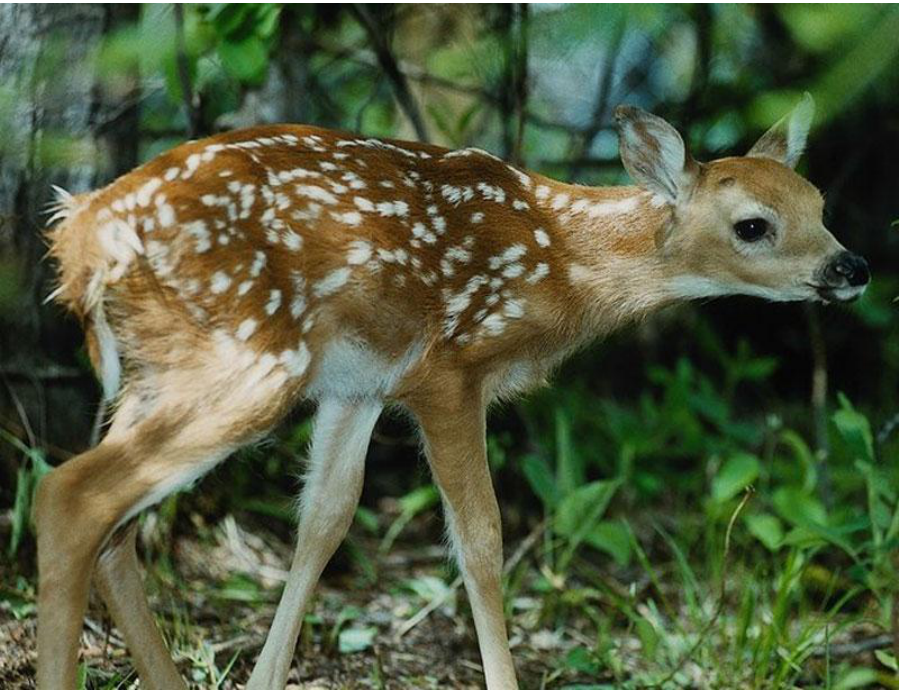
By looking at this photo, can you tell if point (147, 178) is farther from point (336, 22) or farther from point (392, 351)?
point (336, 22)

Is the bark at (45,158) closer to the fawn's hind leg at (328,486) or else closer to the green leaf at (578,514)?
the fawn's hind leg at (328,486)

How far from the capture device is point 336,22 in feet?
21.0

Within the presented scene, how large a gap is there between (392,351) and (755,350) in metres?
4.81

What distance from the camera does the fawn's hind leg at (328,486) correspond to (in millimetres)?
4184

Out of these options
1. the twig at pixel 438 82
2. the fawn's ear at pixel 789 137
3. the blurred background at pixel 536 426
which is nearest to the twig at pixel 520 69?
the blurred background at pixel 536 426

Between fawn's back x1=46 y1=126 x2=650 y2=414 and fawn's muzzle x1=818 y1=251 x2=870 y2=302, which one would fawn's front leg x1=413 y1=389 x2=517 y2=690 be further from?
fawn's muzzle x1=818 y1=251 x2=870 y2=302

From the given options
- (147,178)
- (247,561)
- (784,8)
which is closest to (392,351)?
(147,178)

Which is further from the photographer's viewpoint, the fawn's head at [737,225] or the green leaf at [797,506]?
the green leaf at [797,506]

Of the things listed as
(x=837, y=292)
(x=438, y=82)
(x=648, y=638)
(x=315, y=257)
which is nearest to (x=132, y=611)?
(x=315, y=257)

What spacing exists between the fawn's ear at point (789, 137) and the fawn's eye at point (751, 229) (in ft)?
0.99

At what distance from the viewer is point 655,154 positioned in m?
4.14

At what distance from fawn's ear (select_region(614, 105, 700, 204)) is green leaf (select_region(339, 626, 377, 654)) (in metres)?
1.90

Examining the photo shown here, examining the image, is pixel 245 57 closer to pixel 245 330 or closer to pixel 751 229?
pixel 245 330
